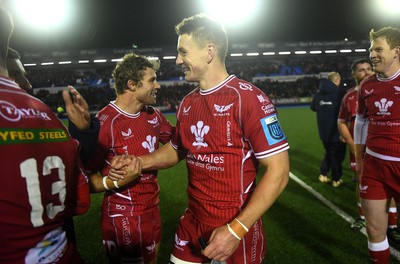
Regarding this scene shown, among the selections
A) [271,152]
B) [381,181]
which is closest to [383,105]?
[381,181]

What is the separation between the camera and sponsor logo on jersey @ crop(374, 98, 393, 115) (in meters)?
3.21

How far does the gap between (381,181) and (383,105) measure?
796 mm

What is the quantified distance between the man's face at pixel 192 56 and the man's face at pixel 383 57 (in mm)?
2033

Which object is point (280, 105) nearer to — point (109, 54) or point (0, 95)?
point (109, 54)

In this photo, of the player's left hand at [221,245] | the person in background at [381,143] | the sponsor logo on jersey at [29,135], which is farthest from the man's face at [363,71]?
the sponsor logo on jersey at [29,135]

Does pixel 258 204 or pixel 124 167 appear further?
pixel 124 167

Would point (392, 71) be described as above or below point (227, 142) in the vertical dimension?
above

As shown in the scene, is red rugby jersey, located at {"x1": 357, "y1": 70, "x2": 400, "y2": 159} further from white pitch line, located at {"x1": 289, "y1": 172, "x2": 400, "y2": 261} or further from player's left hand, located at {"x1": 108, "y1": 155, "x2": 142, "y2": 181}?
player's left hand, located at {"x1": 108, "y1": 155, "x2": 142, "y2": 181}

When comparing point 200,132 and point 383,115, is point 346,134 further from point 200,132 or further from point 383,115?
point 200,132

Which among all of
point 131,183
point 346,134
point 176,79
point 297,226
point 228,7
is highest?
point 228,7

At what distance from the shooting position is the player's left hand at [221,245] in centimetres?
184

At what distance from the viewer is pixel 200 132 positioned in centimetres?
232

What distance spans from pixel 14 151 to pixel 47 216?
1.17 feet

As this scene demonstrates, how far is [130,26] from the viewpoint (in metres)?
33.0
